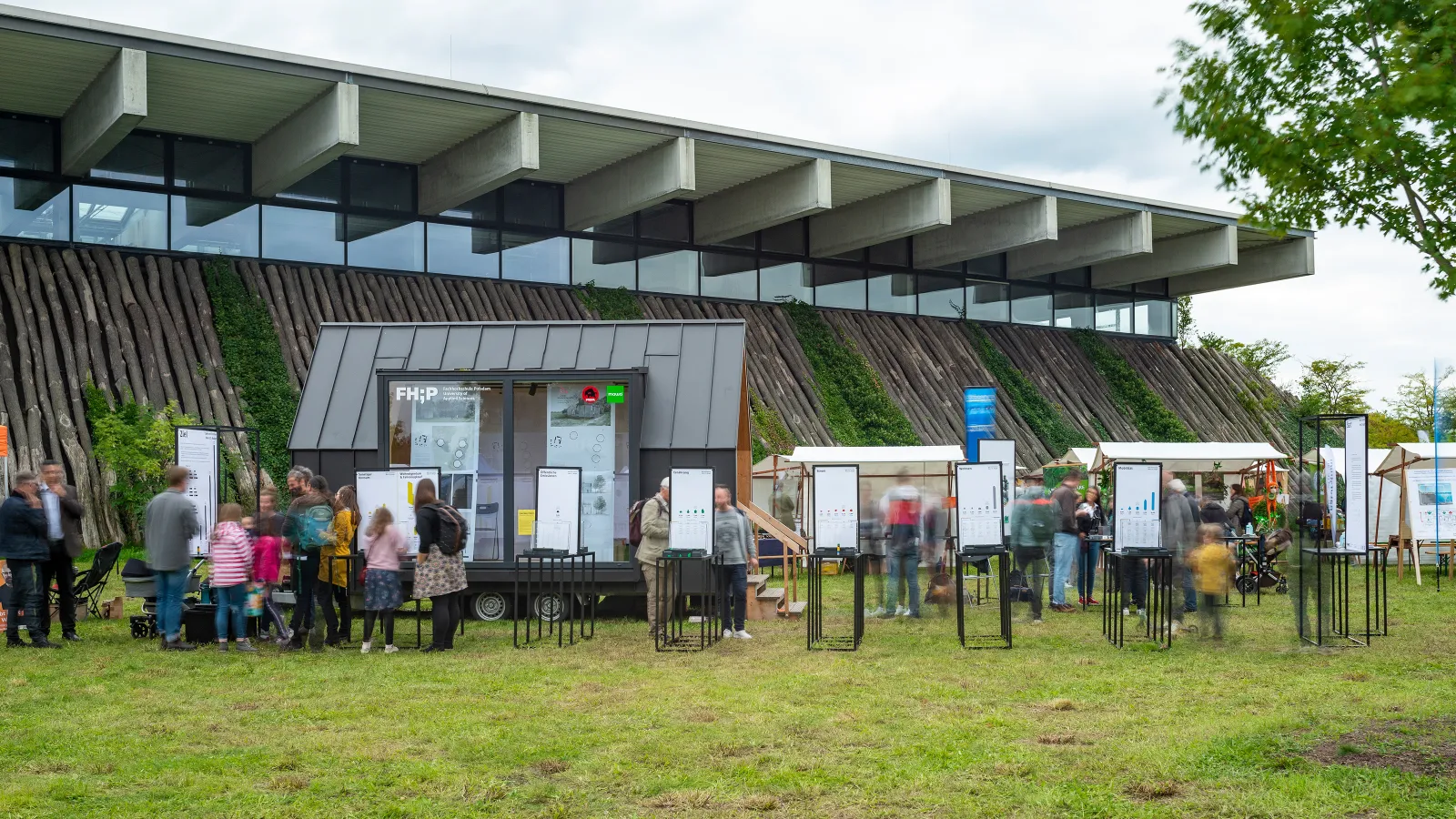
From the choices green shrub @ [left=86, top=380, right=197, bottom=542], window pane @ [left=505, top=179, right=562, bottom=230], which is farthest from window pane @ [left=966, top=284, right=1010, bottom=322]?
green shrub @ [left=86, top=380, right=197, bottom=542]

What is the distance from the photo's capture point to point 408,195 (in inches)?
957

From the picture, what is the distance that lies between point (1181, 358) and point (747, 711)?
98.2ft

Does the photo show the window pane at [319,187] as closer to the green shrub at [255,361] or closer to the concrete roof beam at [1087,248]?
the green shrub at [255,361]

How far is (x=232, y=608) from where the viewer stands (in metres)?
11.0

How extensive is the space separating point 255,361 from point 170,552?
1090 cm

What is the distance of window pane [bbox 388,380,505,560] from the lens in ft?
42.2

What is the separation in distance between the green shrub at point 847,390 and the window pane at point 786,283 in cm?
44

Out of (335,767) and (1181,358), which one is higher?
(1181,358)

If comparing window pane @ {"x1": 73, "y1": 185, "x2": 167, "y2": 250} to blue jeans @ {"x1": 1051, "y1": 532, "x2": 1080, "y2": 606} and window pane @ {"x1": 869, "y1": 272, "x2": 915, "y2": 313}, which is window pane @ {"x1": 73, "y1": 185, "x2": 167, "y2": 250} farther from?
blue jeans @ {"x1": 1051, "y1": 532, "x2": 1080, "y2": 606}

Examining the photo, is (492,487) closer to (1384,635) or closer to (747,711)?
(747,711)

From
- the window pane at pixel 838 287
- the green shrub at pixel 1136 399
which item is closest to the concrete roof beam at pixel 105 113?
the window pane at pixel 838 287

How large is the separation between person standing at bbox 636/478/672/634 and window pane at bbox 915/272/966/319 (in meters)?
20.1

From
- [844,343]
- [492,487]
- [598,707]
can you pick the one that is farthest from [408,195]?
[598,707]

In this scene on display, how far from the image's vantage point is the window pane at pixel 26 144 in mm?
20594
